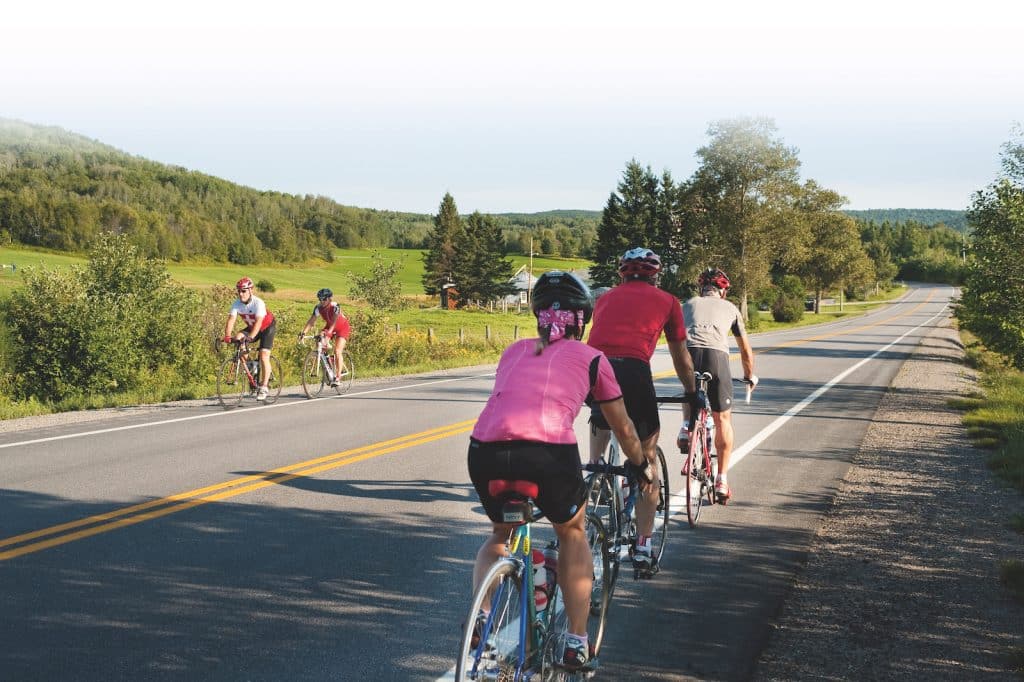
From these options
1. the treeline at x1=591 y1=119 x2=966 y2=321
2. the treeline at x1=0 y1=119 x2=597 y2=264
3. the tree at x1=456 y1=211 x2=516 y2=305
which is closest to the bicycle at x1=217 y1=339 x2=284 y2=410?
the treeline at x1=591 y1=119 x2=966 y2=321

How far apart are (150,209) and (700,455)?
143624 mm

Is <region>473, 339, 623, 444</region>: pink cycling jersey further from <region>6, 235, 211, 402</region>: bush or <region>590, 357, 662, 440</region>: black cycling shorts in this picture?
<region>6, 235, 211, 402</region>: bush

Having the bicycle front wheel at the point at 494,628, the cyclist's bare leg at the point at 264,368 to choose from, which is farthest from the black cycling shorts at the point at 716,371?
the cyclist's bare leg at the point at 264,368

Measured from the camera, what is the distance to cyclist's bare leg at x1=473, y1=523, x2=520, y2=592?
334 centimetres

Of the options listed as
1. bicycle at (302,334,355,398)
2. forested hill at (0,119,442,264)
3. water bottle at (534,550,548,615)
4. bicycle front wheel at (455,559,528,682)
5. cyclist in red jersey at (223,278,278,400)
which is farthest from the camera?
forested hill at (0,119,442,264)

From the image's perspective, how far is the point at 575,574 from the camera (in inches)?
138

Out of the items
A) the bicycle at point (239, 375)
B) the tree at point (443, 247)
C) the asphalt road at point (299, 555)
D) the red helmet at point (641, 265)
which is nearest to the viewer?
the asphalt road at point (299, 555)

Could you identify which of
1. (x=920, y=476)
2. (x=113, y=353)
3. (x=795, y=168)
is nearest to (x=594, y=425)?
(x=920, y=476)

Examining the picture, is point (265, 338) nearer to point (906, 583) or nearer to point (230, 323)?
point (230, 323)

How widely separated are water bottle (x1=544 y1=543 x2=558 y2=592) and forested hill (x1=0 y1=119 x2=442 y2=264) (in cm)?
10802

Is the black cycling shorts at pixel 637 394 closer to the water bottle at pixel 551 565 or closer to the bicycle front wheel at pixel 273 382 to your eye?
the water bottle at pixel 551 565

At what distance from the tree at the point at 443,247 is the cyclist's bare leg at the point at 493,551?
100 m

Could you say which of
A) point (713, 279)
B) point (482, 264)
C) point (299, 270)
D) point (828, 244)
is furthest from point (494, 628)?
point (299, 270)

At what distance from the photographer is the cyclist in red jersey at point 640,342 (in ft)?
17.6
